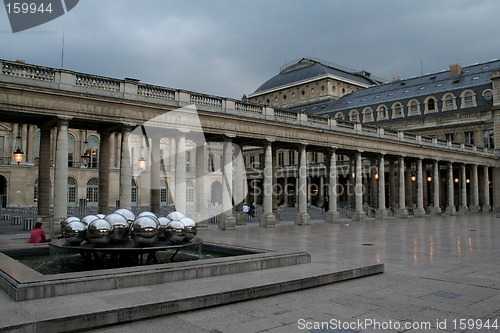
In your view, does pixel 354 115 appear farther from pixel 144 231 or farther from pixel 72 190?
pixel 144 231

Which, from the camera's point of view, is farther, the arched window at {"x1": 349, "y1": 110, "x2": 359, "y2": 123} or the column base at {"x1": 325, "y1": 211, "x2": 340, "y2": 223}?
the arched window at {"x1": 349, "y1": 110, "x2": 359, "y2": 123}

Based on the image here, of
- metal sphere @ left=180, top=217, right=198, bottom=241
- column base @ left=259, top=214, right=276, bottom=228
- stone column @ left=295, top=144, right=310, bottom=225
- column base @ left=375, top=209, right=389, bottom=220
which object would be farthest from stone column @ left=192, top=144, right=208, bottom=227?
column base @ left=375, top=209, right=389, bottom=220

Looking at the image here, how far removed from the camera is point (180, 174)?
28.7 m

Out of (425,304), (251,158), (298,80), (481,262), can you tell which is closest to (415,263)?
(481,262)

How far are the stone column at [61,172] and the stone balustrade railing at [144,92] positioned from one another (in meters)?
2.26

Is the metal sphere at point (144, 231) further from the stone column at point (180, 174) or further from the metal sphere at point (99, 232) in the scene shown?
the stone column at point (180, 174)

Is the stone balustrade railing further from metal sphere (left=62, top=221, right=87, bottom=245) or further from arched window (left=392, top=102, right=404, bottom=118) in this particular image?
arched window (left=392, top=102, right=404, bottom=118)

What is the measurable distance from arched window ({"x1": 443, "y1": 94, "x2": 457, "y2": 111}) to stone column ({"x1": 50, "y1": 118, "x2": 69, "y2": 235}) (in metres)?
58.8

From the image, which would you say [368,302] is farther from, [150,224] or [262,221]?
[262,221]

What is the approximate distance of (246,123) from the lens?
105 feet

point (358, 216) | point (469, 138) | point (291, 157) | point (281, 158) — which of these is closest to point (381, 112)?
point (469, 138)

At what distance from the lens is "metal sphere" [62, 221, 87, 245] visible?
483 inches

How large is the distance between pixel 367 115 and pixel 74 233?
6967cm

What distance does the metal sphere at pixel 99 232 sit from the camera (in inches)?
464
